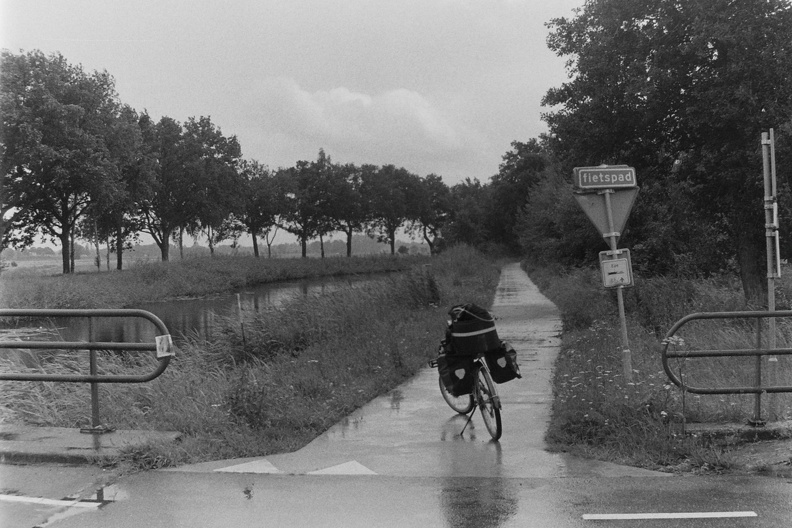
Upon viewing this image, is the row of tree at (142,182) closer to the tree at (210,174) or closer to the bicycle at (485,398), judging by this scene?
the tree at (210,174)

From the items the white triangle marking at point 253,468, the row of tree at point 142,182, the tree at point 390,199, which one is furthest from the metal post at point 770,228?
the tree at point 390,199

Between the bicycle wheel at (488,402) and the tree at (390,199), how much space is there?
83.4 metres

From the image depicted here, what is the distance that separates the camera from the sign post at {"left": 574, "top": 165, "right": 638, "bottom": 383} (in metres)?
7.77

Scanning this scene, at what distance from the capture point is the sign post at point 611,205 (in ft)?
25.5

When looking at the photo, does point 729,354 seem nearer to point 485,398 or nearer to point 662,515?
point 485,398

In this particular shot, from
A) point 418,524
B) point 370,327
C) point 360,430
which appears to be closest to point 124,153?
point 370,327

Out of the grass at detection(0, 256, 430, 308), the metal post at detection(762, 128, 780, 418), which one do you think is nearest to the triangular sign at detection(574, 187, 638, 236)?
the metal post at detection(762, 128, 780, 418)

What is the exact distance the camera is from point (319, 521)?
15.3 ft

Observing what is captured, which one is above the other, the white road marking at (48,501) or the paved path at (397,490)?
the white road marking at (48,501)

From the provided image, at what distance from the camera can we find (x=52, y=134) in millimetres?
35594

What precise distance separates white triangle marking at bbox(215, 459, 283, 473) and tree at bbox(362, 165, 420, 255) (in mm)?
84389

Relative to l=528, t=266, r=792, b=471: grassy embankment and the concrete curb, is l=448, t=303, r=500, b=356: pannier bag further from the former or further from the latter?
the concrete curb

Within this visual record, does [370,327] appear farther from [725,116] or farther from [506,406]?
[725,116]

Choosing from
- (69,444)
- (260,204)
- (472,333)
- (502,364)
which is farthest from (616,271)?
(260,204)
